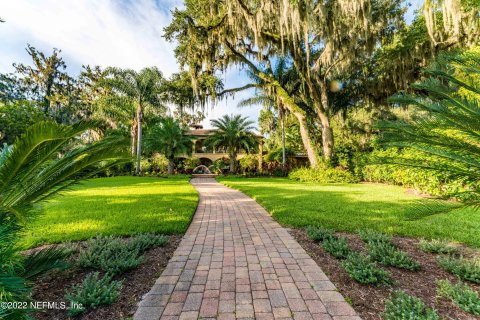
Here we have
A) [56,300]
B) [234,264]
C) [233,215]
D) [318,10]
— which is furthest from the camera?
[318,10]

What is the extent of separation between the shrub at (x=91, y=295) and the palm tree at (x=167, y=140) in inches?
915

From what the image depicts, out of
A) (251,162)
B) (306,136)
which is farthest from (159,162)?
(306,136)

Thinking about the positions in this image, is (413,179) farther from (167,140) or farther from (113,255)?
(167,140)

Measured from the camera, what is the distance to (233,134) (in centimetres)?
2617

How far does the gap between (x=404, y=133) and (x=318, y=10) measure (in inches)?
465

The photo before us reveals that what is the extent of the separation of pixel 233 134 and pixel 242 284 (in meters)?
24.1

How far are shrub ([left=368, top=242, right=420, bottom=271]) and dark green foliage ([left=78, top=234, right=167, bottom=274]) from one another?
3.06 meters

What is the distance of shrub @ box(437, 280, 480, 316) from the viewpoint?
6.33 feet

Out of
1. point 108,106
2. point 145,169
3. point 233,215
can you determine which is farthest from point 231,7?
point 145,169

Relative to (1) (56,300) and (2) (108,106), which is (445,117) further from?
(2) (108,106)

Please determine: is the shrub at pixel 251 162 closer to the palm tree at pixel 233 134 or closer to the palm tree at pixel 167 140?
the palm tree at pixel 233 134

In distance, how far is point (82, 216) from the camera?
212 inches

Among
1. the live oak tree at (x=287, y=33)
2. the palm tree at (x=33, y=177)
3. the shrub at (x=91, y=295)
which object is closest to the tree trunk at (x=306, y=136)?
the live oak tree at (x=287, y=33)

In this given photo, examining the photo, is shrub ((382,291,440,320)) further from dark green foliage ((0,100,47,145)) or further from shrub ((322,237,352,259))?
A: dark green foliage ((0,100,47,145))
